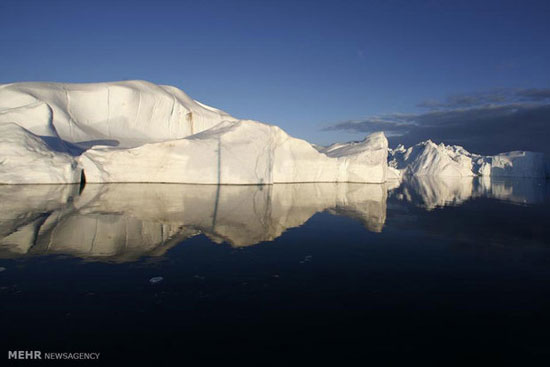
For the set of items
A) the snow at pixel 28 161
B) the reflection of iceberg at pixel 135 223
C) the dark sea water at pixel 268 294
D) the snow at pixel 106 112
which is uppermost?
the snow at pixel 106 112

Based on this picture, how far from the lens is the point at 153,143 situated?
20.5 metres

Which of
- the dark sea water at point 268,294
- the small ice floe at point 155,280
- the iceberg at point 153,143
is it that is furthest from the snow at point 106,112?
the small ice floe at point 155,280

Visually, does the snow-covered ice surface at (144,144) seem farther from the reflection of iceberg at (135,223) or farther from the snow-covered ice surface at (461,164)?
the snow-covered ice surface at (461,164)

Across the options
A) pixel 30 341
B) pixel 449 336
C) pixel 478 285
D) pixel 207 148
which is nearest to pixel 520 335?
pixel 449 336

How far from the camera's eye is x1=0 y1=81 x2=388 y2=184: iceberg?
2023 cm

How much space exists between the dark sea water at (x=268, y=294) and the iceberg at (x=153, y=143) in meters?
12.6

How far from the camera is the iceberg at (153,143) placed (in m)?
20.2

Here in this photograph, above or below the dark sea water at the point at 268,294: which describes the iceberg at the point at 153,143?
above

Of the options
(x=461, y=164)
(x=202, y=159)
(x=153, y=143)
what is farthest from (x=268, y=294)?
(x=461, y=164)

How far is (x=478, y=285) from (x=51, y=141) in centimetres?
2456

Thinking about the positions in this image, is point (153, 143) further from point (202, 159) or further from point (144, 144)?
point (144, 144)

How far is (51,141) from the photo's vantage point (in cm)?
2111

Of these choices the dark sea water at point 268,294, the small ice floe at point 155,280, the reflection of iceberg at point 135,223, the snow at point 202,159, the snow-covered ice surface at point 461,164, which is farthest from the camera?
the snow-covered ice surface at point 461,164

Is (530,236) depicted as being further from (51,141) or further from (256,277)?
(51,141)
